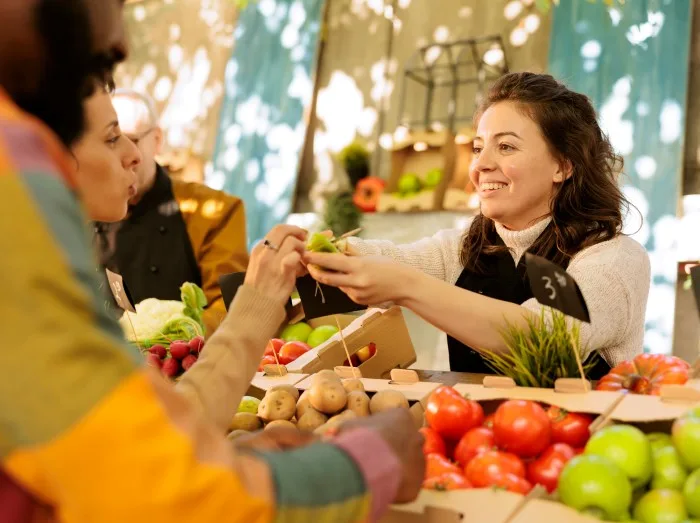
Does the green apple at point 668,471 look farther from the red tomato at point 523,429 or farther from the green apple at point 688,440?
the red tomato at point 523,429

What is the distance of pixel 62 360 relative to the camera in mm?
527

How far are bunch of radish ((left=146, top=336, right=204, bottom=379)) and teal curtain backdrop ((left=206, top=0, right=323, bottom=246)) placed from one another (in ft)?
12.1

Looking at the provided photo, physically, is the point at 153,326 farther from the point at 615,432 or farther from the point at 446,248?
the point at 615,432

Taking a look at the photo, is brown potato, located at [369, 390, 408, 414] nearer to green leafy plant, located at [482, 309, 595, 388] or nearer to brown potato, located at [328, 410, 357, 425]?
brown potato, located at [328, 410, 357, 425]

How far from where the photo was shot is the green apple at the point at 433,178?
4.96 meters

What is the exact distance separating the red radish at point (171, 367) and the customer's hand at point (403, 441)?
1.14 m

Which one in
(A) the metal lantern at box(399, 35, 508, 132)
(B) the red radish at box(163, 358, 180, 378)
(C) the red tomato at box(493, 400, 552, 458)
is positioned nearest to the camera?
(C) the red tomato at box(493, 400, 552, 458)

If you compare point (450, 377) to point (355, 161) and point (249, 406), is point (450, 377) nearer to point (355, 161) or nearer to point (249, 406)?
point (249, 406)

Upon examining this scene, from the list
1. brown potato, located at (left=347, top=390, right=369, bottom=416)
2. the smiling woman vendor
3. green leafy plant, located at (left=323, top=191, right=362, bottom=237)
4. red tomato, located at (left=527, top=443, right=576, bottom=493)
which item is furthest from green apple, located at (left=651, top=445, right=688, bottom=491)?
green leafy plant, located at (left=323, top=191, right=362, bottom=237)

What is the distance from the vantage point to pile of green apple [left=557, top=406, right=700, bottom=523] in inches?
38.6

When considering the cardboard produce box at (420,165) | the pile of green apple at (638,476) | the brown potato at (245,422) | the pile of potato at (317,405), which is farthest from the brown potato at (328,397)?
the cardboard produce box at (420,165)

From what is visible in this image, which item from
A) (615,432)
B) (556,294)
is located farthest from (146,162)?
(615,432)

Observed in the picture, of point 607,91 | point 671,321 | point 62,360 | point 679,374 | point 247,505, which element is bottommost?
point 671,321

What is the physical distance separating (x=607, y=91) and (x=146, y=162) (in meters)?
2.75
